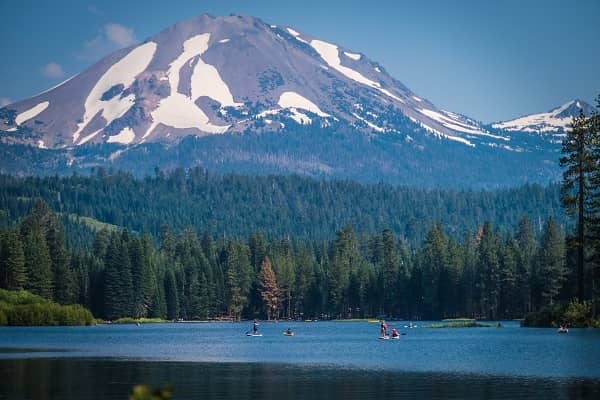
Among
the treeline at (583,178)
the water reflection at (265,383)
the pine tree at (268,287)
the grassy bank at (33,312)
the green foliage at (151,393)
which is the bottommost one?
the water reflection at (265,383)

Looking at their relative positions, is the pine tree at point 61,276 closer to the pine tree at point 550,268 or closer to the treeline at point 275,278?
the treeline at point 275,278

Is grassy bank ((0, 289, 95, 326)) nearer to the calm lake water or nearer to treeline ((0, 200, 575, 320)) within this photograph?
treeline ((0, 200, 575, 320))

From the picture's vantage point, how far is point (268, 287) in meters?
181

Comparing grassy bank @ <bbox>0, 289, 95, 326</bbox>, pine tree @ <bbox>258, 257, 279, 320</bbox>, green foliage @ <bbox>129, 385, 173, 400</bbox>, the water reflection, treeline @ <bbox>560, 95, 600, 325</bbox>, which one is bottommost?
the water reflection

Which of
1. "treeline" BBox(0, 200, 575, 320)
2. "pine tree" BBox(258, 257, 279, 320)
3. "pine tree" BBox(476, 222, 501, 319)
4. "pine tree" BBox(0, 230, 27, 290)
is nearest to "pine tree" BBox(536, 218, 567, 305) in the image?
"treeline" BBox(0, 200, 575, 320)

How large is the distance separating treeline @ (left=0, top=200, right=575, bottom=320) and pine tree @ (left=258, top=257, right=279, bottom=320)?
21cm

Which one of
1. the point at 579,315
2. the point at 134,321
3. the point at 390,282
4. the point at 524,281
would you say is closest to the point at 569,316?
the point at 579,315

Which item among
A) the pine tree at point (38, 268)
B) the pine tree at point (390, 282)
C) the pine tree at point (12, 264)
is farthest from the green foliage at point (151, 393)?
the pine tree at point (390, 282)

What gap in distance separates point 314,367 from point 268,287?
111 metres

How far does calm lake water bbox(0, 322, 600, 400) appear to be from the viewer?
5428 cm

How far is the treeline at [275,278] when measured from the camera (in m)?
149

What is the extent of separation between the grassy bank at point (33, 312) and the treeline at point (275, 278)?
742cm

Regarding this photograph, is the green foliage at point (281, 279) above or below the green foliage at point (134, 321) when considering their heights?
above

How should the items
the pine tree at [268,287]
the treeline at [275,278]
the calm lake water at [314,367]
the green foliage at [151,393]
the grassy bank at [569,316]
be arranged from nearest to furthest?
the green foliage at [151,393] < the calm lake water at [314,367] < the grassy bank at [569,316] < the treeline at [275,278] < the pine tree at [268,287]
